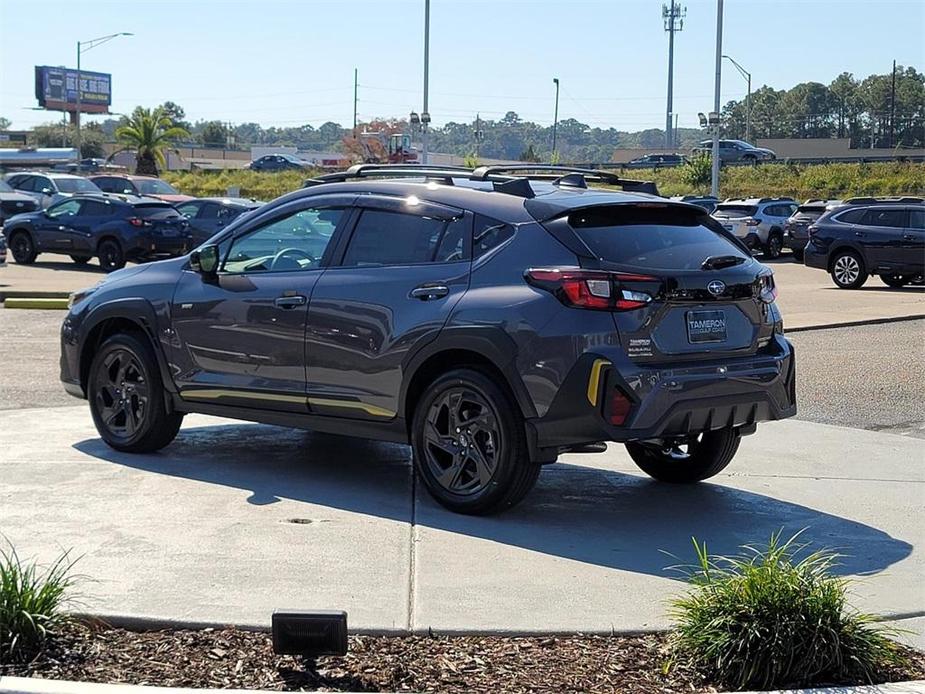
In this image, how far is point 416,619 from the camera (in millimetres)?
5359

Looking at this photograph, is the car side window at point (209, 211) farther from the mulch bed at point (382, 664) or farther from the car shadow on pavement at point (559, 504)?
the mulch bed at point (382, 664)

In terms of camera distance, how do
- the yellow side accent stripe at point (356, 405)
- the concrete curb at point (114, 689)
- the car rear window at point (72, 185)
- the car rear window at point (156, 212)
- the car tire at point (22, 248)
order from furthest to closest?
the car rear window at point (72, 185) < the car tire at point (22, 248) < the car rear window at point (156, 212) < the yellow side accent stripe at point (356, 405) < the concrete curb at point (114, 689)

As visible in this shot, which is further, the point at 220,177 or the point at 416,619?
the point at 220,177

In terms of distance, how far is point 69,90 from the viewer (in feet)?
419

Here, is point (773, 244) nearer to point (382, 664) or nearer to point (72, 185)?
point (72, 185)

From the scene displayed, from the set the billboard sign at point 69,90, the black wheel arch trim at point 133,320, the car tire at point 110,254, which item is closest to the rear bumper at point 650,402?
the black wheel arch trim at point 133,320

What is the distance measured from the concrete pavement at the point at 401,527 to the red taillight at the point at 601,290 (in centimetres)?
118

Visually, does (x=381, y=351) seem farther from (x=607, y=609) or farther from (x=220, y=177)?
(x=220, y=177)

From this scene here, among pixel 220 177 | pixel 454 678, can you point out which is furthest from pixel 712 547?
pixel 220 177

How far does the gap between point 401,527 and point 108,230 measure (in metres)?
21.6

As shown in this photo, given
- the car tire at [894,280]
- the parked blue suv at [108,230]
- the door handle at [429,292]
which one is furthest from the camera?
the parked blue suv at [108,230]

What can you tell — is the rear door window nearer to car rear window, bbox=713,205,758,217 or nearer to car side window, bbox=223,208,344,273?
car side window, bbox=223,208,344,273

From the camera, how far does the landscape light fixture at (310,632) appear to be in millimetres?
4754

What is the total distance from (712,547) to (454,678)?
2236mm
